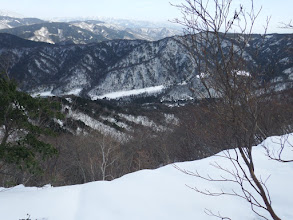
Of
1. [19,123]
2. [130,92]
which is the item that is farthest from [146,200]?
[130,92]

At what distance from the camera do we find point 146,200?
5.88 m

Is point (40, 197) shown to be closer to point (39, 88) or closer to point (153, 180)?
point (153, 180)

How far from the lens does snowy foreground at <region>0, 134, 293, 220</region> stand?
5.28 m

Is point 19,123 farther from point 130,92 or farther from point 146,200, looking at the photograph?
point 130,92

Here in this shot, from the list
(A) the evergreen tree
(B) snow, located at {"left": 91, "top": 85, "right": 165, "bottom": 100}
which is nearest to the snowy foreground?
(A) the evergreen tree

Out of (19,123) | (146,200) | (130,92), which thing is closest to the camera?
(146,200)

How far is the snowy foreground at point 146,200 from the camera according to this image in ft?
17.3

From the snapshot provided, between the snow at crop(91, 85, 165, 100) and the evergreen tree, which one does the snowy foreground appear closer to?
the evergreen tree

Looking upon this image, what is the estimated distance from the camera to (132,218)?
17.1 feet

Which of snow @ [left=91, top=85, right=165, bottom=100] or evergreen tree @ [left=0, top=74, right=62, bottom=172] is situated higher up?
evergreen tree @ [left=0, top=74, right=62, bottom=172]

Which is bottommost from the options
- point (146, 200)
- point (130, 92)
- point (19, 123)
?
point (130, 92)

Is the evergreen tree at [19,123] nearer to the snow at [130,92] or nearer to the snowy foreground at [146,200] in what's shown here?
the snowy foreground at [146,200]

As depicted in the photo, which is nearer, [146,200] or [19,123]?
[146,200]

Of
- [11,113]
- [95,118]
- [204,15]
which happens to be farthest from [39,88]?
[204,15]
